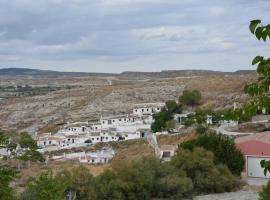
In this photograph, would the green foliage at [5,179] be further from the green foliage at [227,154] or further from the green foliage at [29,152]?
the green foliage at [29,152]

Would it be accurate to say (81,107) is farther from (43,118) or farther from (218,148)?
(218,148)

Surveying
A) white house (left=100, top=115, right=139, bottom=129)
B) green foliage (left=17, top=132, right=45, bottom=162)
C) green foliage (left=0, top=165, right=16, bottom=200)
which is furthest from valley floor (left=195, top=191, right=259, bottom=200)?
white house (left=100, top=115, right=139, bottom=129)

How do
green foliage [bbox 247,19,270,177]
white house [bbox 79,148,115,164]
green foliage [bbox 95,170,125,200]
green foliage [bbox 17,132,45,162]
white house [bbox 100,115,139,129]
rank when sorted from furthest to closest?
1. white house [bbox 100,115,139,129]
2. green foliage [bbox 17,132,45,162]
3. white house [bbox 79,148,115,164]
4. green foliage [bbox 95,170,125,200]
5. green foliage [bbox 247,19,270,177]

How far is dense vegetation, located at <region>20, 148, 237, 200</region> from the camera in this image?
1198 inches

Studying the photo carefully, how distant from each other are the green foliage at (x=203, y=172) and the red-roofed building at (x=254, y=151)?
6.22 m

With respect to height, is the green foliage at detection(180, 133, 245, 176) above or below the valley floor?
above

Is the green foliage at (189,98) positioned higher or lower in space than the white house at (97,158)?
higher

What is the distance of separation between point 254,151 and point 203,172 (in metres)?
8.91

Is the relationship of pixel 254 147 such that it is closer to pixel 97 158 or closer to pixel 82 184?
pixel 82 184

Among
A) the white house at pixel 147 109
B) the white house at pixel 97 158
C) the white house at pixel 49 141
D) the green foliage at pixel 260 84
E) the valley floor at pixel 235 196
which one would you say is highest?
the green foliage at pixel 260 84

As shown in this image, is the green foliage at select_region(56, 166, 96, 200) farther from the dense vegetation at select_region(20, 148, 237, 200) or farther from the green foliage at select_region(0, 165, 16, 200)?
the green foliage at select_region(0, 165, 16, 200)

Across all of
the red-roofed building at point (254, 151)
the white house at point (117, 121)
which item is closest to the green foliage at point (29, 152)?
the white house at point (117, 121)

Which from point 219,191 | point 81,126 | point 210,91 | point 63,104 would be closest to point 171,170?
point 219,191

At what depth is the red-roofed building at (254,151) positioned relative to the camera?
137ft
